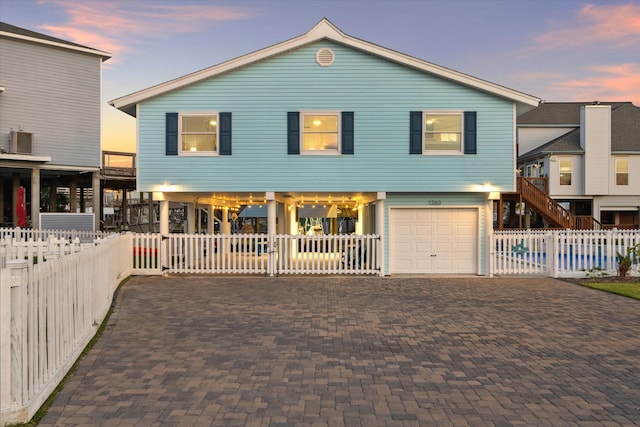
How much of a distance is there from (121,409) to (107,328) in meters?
3.55

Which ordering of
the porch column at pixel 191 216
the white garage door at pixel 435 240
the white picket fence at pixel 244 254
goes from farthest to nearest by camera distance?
the porch column at pixel 191 216 < the white garage door at pixel 435 240 < the white picket fence at pixel 244 254

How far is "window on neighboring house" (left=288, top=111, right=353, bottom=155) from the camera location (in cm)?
1439

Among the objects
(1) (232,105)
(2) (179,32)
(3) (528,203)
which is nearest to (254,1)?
(2) (179,32)

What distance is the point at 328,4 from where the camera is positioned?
28.2m

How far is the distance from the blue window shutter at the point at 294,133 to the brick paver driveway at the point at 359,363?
565cm

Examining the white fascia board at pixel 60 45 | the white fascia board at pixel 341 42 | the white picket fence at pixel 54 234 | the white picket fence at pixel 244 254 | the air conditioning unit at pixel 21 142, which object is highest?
the white fascia board at pixel 60 45

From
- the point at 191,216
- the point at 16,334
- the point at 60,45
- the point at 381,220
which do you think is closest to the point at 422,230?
the point at 381,220

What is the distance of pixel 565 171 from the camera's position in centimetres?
2911

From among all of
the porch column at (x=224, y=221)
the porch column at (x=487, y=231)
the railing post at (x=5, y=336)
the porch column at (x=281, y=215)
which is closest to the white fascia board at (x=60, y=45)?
the porch column at (x=224, y=221)

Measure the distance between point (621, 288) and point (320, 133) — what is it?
9.82 metres

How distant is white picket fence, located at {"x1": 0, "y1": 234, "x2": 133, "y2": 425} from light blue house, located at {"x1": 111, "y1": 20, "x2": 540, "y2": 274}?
7.80 meters

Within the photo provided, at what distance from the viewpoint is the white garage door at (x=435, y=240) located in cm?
1498

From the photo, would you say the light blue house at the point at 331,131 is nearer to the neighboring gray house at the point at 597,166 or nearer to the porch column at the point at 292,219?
the porch column at the point at 292,219

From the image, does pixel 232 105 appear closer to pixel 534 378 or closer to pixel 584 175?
pixel 534 378
